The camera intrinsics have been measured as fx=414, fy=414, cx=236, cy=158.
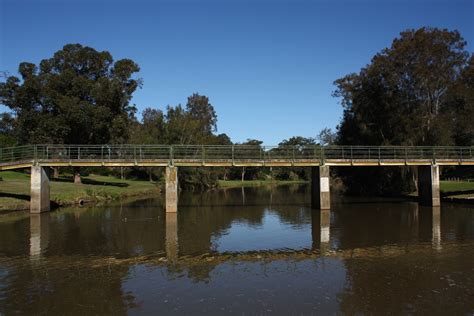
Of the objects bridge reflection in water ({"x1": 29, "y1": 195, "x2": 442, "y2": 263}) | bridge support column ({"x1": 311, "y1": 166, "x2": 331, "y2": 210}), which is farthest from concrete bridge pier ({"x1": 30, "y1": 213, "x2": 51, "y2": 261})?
bridge support column ({"x1": 311, "y1": 166, "x2": 331, "y2": 210})

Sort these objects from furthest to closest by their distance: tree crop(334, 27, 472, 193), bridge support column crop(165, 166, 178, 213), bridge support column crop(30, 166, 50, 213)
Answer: tree crop(334, 27, 472, 193)
bridge support column crop(165, 166, 178, 213)
bridge support column crop(30, 166, 50, 213)

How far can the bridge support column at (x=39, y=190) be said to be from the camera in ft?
121

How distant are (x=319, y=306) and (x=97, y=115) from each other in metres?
43.4

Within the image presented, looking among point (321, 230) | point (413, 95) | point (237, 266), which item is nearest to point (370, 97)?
point (413, 95)

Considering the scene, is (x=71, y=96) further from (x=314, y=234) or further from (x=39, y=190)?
(x=314, y=234)

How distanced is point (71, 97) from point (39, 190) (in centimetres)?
1662

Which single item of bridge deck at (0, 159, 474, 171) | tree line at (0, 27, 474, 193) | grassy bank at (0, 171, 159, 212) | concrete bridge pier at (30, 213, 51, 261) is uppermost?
tree line at (0, 27, 474, 193)

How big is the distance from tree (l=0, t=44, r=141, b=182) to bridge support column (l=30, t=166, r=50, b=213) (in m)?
11.9

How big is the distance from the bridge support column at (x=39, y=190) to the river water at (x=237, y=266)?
4.30 meters

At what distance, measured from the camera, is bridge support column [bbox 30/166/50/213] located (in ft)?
121

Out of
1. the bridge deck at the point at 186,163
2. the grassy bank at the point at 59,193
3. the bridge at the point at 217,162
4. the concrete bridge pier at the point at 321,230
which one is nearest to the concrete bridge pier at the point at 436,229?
the bridge at the point at 217,162

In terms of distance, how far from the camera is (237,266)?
17734 millimetres

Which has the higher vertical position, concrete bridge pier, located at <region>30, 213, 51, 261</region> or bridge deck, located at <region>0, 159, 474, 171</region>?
bridge deck, located at <region>0, 159, 474, 171</region>

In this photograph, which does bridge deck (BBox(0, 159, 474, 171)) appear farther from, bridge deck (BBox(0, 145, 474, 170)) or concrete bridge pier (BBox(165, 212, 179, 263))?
concrete bridge pier (BBox(165, 212, 179, 263))
